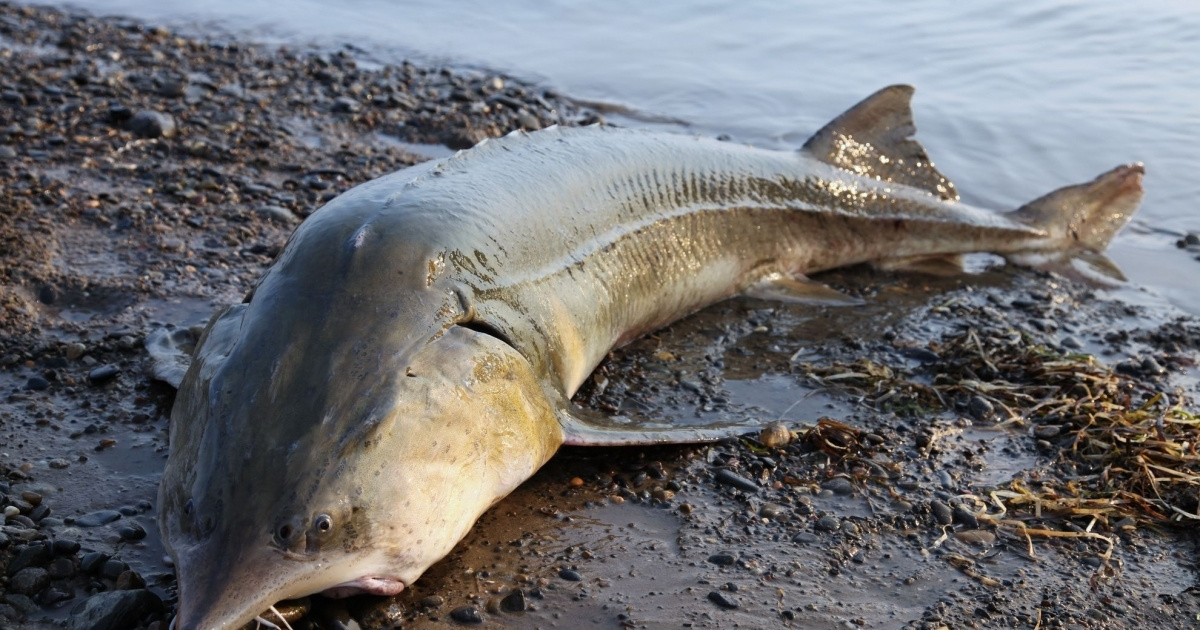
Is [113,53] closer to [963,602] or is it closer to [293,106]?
[293,106]

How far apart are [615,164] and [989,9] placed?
11.4 meters

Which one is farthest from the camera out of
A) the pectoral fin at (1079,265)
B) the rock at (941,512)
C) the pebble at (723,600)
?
the pectoral fin at (1079,265)

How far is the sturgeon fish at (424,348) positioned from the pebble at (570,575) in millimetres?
320

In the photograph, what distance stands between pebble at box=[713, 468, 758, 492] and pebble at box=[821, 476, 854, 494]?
267mm

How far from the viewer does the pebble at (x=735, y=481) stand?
13.1 ft

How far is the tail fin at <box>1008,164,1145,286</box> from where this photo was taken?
22.8ft

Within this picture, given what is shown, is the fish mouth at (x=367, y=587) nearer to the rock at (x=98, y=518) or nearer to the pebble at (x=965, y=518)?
the rock at (x=98, y=518)

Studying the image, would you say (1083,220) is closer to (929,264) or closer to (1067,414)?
(929,264)

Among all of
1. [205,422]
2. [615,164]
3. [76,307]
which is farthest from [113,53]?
[205,422]

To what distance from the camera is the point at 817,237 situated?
621 centimetres

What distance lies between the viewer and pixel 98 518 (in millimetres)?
3416

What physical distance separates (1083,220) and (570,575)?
201 inches

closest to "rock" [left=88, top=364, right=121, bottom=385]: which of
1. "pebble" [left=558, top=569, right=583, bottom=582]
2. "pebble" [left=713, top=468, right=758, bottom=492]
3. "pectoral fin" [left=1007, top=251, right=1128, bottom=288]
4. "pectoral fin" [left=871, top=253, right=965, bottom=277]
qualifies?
"pebble" [left=558, top=569, right=583, bottom=582]

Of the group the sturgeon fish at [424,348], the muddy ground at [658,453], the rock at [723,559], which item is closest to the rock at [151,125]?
the muddy ground at [658,453]
